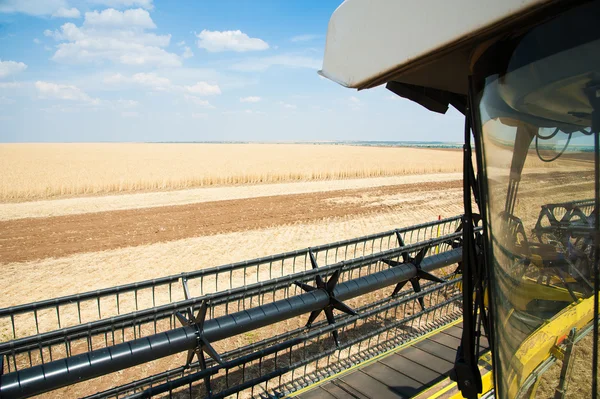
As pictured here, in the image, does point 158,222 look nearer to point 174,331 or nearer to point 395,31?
point 174,331

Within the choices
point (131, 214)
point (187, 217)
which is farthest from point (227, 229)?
point (131, 214)

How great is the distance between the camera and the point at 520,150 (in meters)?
1.13

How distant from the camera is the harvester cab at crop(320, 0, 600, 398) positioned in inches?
35.1

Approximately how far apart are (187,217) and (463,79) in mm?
10797

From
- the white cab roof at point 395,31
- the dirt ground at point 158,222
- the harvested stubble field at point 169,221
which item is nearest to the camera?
the white cab roof at point 395,31

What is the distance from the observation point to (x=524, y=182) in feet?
3.78

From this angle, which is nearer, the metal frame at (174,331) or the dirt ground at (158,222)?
the metal frame at (174,331)

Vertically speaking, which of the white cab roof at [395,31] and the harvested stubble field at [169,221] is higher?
the white cab roof at [395,31]

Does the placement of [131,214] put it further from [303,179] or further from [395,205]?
Answer: [303,179]

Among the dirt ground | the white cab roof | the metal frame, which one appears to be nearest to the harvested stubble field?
the dirt ground

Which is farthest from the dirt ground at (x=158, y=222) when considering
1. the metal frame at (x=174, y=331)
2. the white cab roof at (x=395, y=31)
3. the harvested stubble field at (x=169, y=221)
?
the white cab roof at (x=395, y=31)

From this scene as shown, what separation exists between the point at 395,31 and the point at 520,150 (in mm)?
503

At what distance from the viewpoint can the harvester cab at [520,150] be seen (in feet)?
2.92

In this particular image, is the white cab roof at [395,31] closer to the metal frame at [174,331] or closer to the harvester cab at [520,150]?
the harvester cab at [520,150]
